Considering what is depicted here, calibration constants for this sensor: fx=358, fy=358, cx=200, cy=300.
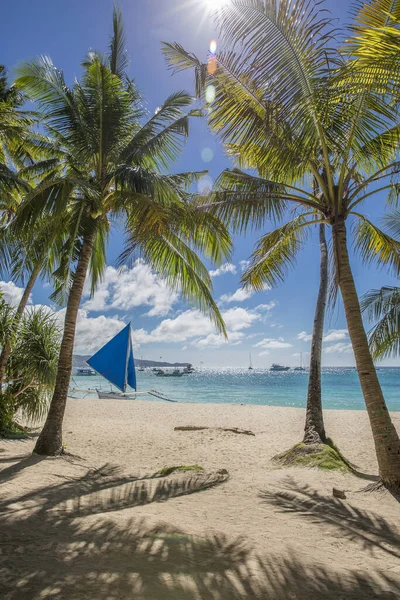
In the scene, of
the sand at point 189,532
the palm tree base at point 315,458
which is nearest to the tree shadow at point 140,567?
the sand at point 189,532

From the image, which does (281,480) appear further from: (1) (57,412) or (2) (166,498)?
(1) (57,412)

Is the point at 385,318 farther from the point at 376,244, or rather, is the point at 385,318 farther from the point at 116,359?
the point at 116,359

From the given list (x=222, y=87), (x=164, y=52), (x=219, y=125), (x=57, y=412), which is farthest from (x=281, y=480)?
(x=164, y=52)

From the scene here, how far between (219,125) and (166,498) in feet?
19.8

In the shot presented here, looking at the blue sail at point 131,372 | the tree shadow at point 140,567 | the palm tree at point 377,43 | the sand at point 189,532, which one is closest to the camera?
the tree shadow at point 140,567

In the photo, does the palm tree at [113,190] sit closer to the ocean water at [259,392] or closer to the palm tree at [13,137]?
the palm tree at [13,137]

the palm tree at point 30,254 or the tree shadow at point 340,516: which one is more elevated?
the palm tree at point 30,254

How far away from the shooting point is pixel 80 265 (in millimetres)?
7668

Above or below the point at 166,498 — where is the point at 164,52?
above

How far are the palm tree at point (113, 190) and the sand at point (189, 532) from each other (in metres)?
2.49

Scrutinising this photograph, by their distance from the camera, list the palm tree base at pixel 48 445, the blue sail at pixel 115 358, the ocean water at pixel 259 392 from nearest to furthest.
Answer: the palm tree base at pixel 48 445 → the blue sail at pixel 115 358 → the ocean water at pixel 259 392

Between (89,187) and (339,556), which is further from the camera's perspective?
(89,187)

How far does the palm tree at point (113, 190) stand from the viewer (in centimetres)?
688

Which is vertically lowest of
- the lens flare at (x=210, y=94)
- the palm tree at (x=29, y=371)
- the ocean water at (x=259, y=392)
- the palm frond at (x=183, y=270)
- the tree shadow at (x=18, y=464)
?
the ocean water at (x=259, y=392)
